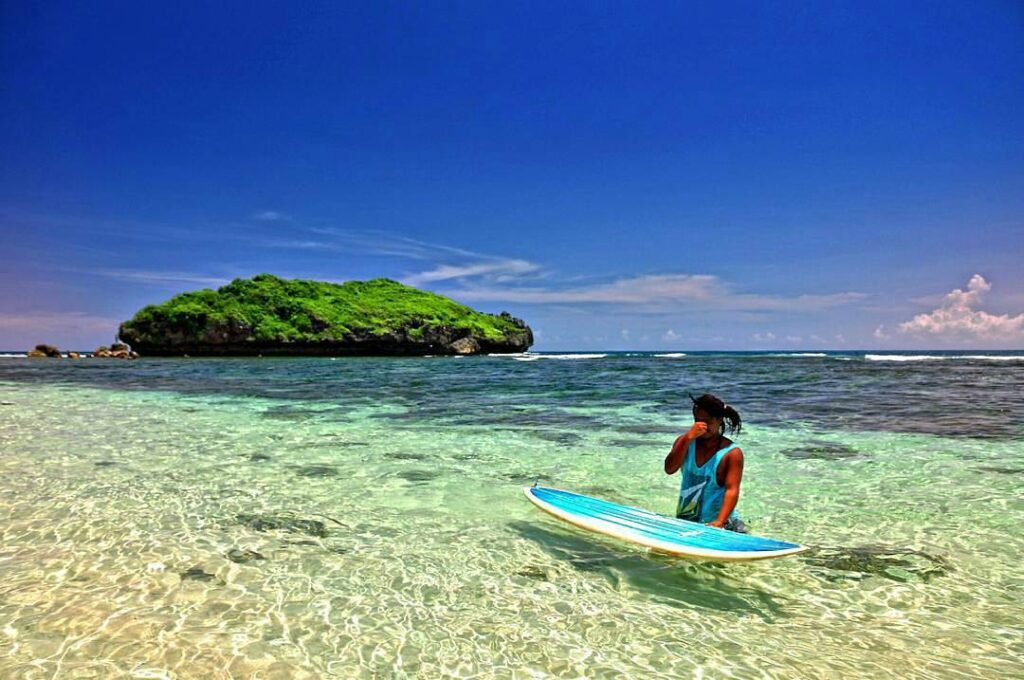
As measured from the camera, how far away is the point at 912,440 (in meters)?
12.8

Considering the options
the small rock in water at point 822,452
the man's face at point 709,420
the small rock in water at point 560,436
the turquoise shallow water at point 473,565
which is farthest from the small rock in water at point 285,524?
the small rock in water at point 822,452

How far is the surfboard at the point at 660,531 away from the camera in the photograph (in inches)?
205

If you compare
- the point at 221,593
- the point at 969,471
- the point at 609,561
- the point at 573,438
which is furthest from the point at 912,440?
the point at 221,593

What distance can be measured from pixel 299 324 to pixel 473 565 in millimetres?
101432

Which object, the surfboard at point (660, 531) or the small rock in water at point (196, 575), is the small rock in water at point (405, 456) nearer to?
the surfboard at point (660, 531)

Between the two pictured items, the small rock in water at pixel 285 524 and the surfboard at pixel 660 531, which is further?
the small rock in water at pixel 285 524

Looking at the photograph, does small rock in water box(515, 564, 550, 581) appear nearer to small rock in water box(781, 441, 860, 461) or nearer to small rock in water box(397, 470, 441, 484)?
small rock in water box(397, 470, 441, 484)

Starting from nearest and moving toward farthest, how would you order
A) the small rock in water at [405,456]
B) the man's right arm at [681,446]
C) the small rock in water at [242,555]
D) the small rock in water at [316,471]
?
the small rock in water at [242,555] < the man's right arm at [681,446] < the small rock in water at [316,471] < the small rock in water at [405,456]

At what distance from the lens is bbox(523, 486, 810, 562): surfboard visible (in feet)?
17.1

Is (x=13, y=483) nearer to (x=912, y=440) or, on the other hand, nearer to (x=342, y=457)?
(x=342, y=457)

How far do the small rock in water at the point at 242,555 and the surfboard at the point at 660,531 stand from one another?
322 centimetres

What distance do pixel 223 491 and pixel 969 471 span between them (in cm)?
1262

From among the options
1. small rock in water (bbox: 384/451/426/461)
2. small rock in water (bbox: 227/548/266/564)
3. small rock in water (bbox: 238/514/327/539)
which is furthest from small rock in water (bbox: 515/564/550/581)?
small rock in water (bbox: 384/451/426/461)

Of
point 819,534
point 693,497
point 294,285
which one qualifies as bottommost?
point 819,534
